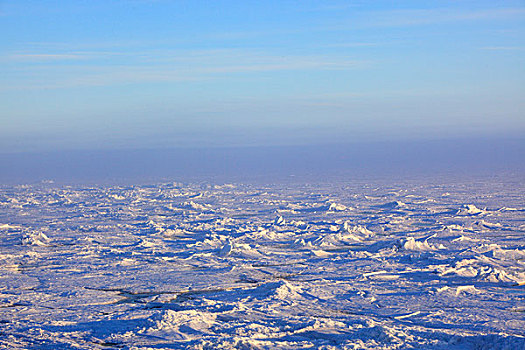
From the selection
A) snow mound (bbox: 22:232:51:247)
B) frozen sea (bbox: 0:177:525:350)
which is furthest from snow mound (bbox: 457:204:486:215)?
snow mound (bbox: 22:232:51:247)

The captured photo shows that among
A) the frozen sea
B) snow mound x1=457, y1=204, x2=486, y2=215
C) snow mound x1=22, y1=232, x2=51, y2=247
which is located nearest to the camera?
the frozen sea

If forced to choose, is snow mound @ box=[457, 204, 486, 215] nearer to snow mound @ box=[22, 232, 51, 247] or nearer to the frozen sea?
the frozen sea

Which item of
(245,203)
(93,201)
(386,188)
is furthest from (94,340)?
(386,188)

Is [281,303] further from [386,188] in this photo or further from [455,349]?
[386,188]

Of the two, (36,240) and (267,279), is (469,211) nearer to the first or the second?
(267,279)

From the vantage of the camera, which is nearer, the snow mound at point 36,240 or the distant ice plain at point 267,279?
the distant ice plain at point 267,279

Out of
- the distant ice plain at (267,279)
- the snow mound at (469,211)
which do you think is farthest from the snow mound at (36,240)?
the snow mound at (469,211)

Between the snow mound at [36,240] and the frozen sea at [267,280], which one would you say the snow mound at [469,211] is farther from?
the snow mound at [36,240]

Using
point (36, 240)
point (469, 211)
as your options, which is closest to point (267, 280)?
point (36, 240)

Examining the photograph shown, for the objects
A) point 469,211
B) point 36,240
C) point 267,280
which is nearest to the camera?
point 267,280
